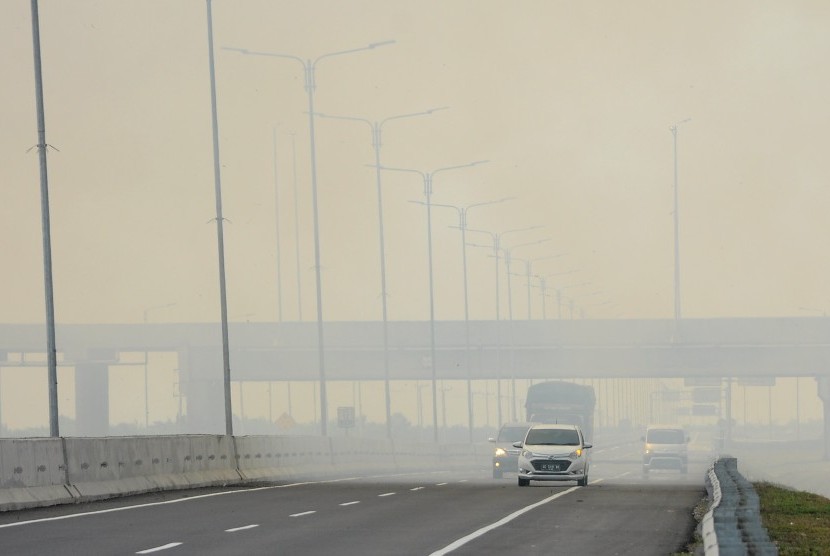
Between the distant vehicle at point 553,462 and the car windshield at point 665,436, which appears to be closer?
the distant vehicle at point 553,462

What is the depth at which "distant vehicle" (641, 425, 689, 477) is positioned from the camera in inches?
2736

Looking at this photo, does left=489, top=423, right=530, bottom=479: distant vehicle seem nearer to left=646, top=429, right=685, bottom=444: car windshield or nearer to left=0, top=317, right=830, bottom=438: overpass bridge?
left=646, top=429, right=685, bottom=444: car windshield

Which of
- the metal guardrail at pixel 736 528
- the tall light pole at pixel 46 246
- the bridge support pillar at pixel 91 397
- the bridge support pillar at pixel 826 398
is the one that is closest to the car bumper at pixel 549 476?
the tall light pole at pixel 46 246

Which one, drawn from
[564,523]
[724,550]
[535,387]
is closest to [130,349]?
[535,387]

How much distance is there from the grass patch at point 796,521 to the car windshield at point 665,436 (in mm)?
35052

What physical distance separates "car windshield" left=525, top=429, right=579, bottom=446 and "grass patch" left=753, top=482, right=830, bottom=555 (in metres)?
7.76

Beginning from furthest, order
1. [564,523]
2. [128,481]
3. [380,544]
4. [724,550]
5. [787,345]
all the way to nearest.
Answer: [787,345], [128,481], [564,523], [380,544], [724,550]

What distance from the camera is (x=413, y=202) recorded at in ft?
293

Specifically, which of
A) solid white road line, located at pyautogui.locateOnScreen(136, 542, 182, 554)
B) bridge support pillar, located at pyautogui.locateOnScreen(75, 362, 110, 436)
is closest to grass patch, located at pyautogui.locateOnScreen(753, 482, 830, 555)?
solid white road line, located at pyautogui.locateOnScreen(136, 542, 182, 554)

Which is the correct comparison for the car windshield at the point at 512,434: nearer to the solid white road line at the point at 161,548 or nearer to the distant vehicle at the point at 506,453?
the distant vehicle at the point at 506,453

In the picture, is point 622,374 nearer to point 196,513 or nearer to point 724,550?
point 196,513

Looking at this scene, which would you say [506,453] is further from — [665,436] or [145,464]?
[145,464]

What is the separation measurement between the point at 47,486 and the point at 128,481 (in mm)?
3895

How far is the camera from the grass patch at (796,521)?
1978cm
